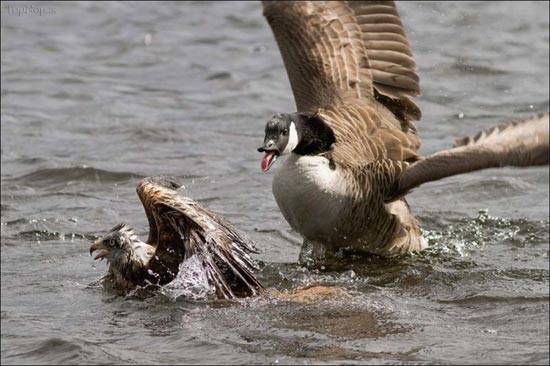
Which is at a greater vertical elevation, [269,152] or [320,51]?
[320,51]

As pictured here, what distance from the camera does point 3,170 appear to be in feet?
Answer: 40.3

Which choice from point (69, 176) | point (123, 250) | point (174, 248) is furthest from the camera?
point (69, 176)

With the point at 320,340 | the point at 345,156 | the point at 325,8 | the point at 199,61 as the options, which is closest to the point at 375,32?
the point at 325,8

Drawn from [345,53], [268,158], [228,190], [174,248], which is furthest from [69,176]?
[174,248]

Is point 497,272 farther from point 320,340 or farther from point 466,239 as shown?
point 320,340

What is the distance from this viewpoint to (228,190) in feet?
38.1

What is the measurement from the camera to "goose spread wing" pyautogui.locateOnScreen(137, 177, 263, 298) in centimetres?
787

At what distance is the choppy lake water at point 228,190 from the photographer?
303 inches

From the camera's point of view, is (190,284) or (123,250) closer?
(190,284)

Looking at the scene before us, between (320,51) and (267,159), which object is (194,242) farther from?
(320,51)

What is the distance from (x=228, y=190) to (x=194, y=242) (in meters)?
3.74

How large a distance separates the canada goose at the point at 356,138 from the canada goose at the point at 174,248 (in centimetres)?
73

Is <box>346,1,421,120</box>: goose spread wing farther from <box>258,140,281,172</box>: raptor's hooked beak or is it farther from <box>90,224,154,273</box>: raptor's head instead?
<box>90,224,154,273</box>: raptor's head

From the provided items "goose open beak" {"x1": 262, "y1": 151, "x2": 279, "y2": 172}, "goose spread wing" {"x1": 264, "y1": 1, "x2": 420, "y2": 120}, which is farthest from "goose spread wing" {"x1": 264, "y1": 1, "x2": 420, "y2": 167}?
"goose open beak" {"x1": 262, "y1": 151, "x2": 279, "y2": 172}
